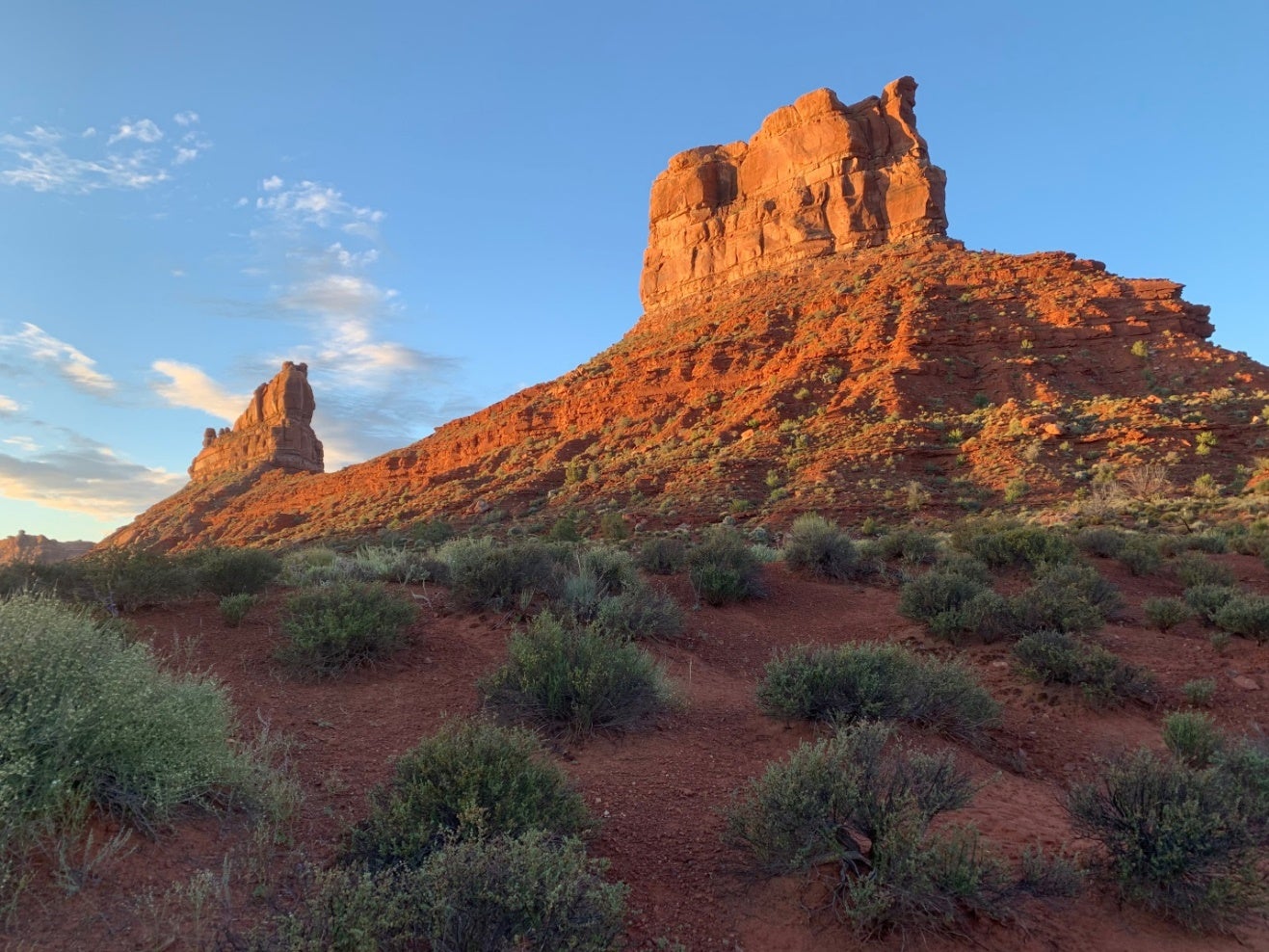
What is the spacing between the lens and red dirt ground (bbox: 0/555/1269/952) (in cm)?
303

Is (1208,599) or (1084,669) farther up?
(1208,599)

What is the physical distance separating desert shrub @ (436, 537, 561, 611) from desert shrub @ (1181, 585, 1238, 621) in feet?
28.5

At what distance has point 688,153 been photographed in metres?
54.3

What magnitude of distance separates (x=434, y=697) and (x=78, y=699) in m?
3.18

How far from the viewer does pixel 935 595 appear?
985 centimetres

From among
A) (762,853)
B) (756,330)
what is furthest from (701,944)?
(756,330)

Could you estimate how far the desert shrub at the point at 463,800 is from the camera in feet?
10.9

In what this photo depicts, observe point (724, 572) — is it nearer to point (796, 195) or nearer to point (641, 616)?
point (641, 616)

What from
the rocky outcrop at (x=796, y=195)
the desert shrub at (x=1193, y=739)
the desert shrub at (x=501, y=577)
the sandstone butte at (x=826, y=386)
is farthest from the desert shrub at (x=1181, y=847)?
the rocky outcrop at (x=796, y=195)

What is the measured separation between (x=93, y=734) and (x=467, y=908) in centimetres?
213

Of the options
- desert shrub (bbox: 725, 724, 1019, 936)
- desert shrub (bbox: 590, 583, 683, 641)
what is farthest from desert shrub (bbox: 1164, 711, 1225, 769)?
desert shrub (bbox: 590, 583, 683, 641)

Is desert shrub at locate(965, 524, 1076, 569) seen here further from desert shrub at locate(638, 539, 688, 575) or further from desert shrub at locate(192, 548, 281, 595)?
desert shrub at locate(192, 548, 281, 595)

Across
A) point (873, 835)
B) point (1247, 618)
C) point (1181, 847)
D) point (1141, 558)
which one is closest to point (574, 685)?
point (873, 835)

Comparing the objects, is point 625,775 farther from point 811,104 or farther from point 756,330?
point 811,104
